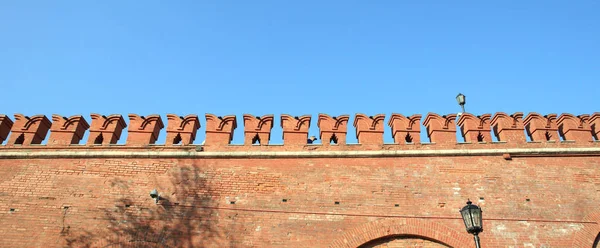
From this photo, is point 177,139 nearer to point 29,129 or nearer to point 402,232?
point 29,129

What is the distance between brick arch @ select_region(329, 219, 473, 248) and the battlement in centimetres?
148

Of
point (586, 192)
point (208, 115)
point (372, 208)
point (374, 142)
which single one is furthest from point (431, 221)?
point (208, 115)

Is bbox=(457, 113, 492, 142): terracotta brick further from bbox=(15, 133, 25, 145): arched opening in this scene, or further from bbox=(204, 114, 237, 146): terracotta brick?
bbox=(15, 133, 25, 145): arched opening

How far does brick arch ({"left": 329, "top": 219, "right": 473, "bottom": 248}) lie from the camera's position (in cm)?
653

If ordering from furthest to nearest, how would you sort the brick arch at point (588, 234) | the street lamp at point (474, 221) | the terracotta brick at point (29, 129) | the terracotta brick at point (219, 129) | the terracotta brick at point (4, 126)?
the terracotta brick at point (4, 126) → the terracotta brick at point (29, 129) → the terracotta brick at point (219, 129) → the brick arch at point (588, 234) → the street lamp at point (474, 221)

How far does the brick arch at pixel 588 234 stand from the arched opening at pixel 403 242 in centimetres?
206

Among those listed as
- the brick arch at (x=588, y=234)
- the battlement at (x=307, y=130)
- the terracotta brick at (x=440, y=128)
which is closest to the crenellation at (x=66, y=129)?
the battlement at (x=307, y=130)

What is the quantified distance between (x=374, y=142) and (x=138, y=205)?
13.8 ft

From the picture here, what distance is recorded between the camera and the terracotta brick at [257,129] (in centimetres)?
781

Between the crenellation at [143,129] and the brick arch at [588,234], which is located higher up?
the crenellation at [143,129]

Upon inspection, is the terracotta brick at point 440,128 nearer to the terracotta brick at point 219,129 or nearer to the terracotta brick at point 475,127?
the terracotta brick at point 475,127

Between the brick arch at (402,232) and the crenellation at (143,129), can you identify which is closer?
the brick arch at (402,232)

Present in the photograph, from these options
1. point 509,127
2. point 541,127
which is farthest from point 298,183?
point 541,127

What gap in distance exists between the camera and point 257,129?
7.94 metres
